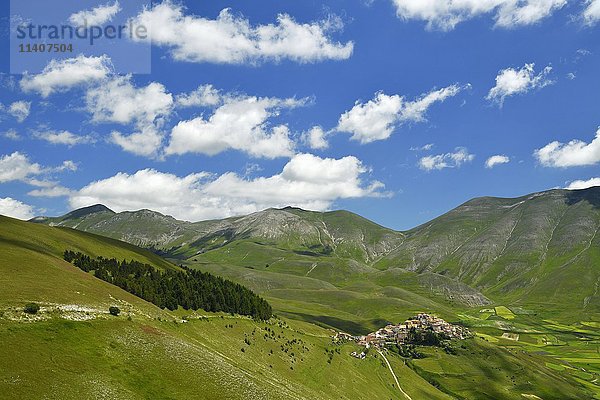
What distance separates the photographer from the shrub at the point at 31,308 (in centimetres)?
6438

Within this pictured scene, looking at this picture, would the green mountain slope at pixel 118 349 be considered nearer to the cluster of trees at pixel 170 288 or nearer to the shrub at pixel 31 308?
the shrub at pixel 31 308

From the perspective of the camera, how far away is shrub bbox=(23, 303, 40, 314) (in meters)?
64.4

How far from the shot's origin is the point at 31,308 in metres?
64.7

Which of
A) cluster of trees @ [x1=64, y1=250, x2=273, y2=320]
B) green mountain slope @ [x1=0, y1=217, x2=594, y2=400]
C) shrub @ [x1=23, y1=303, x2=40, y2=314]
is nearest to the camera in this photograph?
green mountain slope @ [x1=0, y1=217, x2=594, y2=400]

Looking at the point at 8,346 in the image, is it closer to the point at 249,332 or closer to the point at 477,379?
the point at 249,332

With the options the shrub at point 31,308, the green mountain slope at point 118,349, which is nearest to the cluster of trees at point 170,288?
the green mountain slope at point 118,349

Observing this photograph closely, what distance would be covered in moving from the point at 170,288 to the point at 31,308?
65.7m

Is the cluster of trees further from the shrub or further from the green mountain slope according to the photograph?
the shrub

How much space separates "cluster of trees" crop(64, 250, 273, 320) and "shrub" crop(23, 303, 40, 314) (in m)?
51.0

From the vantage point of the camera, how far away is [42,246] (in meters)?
126

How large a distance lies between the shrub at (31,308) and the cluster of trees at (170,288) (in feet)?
167

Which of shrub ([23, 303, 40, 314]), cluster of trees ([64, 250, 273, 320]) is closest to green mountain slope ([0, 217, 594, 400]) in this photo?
shrub ([23, 303, 40, 314])

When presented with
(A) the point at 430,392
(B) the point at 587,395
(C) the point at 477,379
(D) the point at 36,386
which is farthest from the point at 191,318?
(B) the point at 587,395

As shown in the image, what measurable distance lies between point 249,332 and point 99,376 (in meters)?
78.1
